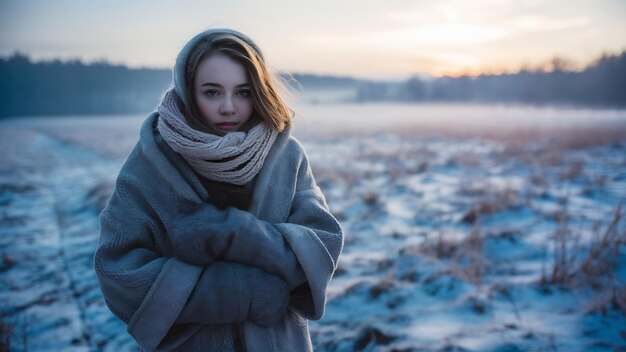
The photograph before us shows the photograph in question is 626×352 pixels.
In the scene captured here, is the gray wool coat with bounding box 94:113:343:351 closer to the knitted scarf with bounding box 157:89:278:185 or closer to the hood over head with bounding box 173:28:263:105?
the knitted scarf with bounding box 157:89:278:185

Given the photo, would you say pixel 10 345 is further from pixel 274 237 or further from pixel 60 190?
pixel 60 190

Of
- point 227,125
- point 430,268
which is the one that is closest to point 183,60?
point 227,125

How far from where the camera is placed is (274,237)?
1293 mm

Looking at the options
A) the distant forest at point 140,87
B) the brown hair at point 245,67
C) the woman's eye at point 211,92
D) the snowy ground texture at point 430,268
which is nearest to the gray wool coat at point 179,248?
the brown hair at point 245,67

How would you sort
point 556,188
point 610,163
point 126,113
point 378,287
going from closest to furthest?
point 378,287, point 556,188, point 610,163, point 126,113

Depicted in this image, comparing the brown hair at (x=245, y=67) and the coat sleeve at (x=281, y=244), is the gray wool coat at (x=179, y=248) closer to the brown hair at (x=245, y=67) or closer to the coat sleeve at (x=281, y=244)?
the coat sleeve at (x=281, y=244)

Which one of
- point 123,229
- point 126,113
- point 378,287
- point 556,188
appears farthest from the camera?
point 126,113

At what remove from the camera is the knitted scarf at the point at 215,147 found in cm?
128

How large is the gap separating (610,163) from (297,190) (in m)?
11.0

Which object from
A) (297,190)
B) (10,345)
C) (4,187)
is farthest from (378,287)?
(4,187)

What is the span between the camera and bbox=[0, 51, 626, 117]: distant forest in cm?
4444

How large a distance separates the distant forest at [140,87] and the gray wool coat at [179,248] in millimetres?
45816

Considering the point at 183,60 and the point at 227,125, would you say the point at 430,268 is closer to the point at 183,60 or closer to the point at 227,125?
the point at 227,125

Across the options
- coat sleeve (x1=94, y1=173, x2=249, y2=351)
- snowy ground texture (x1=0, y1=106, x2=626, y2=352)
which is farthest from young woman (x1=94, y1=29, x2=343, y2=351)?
snowy ground texture (x1=0, y1=106, x2=626, y2=352)
